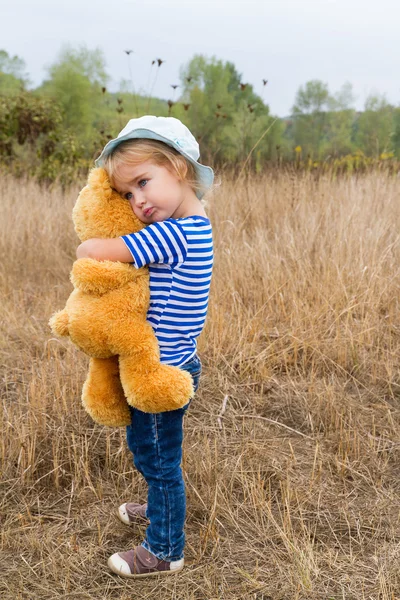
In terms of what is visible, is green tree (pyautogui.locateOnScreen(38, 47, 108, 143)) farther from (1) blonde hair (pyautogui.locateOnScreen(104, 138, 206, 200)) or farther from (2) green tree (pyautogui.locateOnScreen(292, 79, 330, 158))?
(1) blonde hair (pyautogui.locateOnScreen(104, 138, 206, 200))

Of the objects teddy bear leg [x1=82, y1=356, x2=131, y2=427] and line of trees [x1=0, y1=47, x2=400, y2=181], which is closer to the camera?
teddy bear leg [x1=82, y1=356, x2=131, y2=427]

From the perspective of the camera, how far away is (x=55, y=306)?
4.55m

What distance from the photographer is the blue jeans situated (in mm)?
2010

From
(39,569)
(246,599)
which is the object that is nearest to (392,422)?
(246,599)

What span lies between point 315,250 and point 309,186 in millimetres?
1590

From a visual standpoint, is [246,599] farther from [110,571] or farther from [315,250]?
[315,250]

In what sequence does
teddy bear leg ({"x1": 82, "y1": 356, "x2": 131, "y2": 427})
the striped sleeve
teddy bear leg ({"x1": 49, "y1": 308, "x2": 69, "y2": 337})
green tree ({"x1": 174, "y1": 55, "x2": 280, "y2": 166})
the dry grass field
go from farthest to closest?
green tree ({"x1": 174, "y1": 55, "x2": 280, "y2": 166})
the dry grass field
teddy bear leg ({"x1": 82, "y1": 356, "x2": 131, "y2": 427})
teddy bear leg ({"x1": 49, "y1": 308, "x2": 69, "y2": 337})
the striped sleeve

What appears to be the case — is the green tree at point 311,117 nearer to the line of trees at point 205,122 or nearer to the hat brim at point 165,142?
the line of trees at point 205,122

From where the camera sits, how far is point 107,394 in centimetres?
206

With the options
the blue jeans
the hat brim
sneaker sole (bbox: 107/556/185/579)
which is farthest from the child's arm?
sneaker sole (bbox: 107/556/185/579)

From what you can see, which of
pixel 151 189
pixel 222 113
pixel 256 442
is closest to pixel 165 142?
pixel 151 189

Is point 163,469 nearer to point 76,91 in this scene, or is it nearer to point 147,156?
point 147,156

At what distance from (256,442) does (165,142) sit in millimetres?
1578

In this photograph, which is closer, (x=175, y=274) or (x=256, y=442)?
(x=175, y=274)
